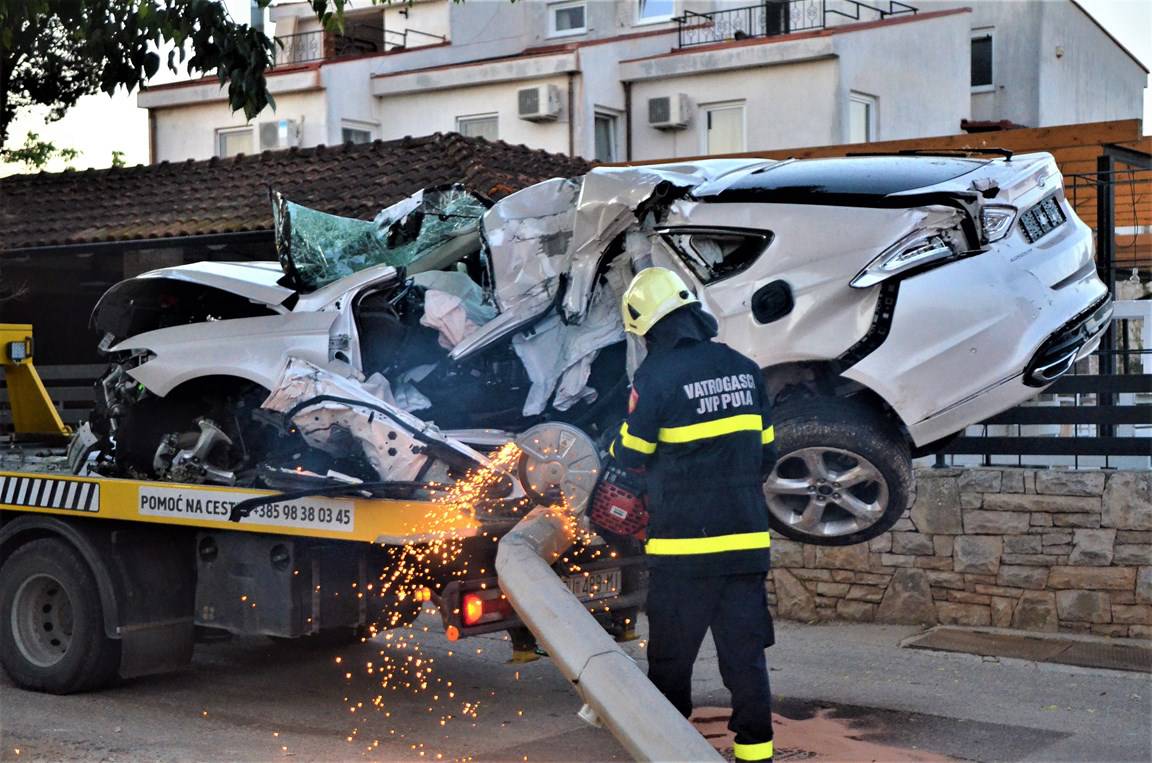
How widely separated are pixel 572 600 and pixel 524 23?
23176 mm

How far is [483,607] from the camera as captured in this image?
6102 millimetres

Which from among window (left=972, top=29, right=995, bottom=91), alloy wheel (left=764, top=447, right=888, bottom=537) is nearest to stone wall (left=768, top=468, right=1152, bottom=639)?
alloy wheel (left=764, top=447, right=888, bottom=537)

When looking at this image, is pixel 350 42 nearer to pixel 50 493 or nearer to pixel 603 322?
pixel 50 493

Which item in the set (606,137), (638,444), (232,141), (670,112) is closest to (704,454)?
(638,444)

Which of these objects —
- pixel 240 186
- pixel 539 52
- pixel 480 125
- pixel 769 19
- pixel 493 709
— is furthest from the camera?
pixel 769 19

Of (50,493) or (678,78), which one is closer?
(50,493)

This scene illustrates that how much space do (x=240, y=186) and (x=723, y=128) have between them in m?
9.41

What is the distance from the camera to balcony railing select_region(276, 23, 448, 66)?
28766 millimetres

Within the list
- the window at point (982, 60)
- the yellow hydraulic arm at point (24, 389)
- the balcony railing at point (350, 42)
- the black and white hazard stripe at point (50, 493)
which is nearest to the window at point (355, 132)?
the balcony railing at point (350, 42)

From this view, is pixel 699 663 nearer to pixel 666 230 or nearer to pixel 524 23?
pixel 666 230

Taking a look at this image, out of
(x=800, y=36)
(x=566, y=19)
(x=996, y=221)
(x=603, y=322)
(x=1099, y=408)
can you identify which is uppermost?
(x=566, y=19)

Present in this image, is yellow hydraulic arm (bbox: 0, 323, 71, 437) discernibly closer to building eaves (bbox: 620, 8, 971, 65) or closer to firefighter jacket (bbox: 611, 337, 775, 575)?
firefighter jacket (bbox: 611, 337, 775, 575)

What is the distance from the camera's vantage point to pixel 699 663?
8305 mm

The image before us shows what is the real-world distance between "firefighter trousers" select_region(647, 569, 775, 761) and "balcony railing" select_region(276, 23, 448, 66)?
2433 centimetres
